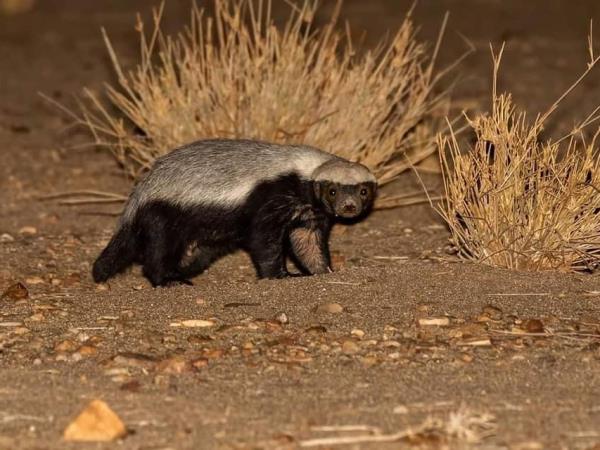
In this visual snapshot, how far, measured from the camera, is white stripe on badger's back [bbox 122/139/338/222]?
6695mm

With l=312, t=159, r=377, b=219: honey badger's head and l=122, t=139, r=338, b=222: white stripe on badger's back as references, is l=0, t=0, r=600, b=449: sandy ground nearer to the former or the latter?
l=312, t=159, r=377, b=219: honey badger's head

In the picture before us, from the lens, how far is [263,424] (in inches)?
170

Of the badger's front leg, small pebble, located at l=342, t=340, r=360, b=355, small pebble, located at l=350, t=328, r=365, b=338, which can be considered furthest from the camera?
the badger's front leg

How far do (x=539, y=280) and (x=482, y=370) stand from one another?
1.26 meters

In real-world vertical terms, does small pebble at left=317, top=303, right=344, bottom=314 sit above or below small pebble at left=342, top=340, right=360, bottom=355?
below

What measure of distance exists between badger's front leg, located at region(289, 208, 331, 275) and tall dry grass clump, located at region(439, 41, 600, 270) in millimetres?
915

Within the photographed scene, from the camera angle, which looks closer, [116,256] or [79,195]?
[116,256]

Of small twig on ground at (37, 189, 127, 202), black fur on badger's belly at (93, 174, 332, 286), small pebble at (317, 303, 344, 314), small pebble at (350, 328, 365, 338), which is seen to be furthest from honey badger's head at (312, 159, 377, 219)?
small twig on ground at (37, 189, 127, 202)

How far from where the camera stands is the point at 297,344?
529cm

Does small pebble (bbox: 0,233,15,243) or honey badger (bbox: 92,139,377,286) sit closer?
honey badger (bbox: 92,139,377,286)

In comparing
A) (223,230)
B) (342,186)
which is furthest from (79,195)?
(342,186)

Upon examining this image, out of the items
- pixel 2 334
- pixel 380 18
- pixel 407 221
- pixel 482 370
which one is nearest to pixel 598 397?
pixel 482 370

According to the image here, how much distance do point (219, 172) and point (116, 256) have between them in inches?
30.6

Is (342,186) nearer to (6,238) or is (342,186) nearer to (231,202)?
(231,202)
